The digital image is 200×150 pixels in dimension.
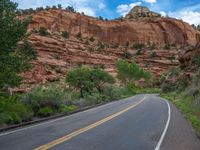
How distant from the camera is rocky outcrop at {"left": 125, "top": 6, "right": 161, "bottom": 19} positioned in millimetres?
176250

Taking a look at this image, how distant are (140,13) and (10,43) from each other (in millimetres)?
169727

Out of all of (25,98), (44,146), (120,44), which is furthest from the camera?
(120,44)

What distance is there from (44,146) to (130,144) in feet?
9.04

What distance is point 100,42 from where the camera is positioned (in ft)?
469

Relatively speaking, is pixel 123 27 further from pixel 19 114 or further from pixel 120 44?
pixel 19 114

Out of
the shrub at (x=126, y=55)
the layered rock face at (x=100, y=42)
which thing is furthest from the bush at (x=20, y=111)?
the shrub at (x=126, y=55)

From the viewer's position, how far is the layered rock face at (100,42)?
96.1 meters

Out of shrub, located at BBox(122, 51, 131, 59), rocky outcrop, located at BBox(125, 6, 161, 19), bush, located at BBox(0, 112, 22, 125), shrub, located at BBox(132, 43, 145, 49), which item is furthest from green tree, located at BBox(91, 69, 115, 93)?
rocky outcrop, located at BBox(125, 6, 161, 19)

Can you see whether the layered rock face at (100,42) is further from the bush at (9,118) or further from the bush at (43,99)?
the bush at (9,118)

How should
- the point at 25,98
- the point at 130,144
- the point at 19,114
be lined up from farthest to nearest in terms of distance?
the point at 25,98
the point at 19,114
the point at 130,144

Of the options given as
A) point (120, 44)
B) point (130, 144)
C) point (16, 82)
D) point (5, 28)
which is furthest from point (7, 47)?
point (120, 44)

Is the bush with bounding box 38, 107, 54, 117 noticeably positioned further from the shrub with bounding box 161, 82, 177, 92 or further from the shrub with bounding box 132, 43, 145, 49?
the shrub with bounding box 132, 43, 145, 49

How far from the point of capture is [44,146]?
1155 centimetres

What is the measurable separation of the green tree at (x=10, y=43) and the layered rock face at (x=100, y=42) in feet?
168
